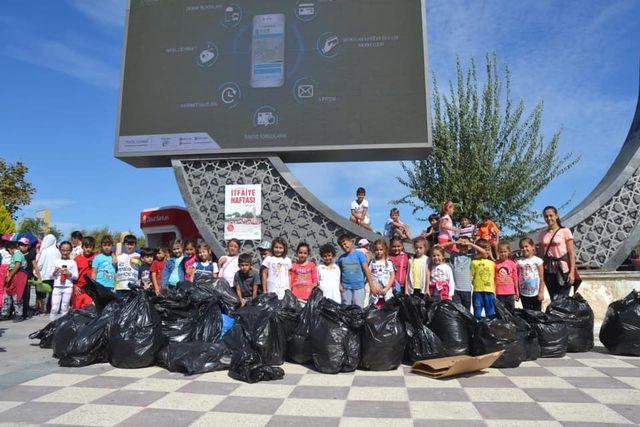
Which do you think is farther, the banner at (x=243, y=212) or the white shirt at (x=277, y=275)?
the banner at (x=243, y=212)

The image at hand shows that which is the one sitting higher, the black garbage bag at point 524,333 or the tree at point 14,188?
the tree at point 14,188

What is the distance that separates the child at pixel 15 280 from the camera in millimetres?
7734

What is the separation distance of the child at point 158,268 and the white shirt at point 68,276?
42.9 inches

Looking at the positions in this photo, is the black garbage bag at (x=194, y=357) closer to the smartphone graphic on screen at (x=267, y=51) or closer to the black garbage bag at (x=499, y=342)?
the black garbage bag at (x=499, y=342)

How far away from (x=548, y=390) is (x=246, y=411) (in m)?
2.35

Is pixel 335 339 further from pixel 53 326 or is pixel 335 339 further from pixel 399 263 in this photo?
pixel 53 326

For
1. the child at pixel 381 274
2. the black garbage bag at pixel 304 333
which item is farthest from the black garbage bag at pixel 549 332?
the black garbage bag at pixel 304 333

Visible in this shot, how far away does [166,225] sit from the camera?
50.5 feet

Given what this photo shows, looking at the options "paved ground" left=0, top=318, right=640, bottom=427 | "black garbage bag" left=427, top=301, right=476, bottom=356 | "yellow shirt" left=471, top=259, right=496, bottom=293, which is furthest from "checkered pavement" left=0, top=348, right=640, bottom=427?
"yellow shirt" left=471, top=259, right=496, bottom=293

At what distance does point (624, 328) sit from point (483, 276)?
5.16 feet

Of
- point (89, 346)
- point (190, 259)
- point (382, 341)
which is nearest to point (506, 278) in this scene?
point (382, 341)

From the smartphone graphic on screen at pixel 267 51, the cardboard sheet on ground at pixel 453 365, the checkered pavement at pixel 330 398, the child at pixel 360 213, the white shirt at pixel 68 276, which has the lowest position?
the checkered pavement at pixel 330 398

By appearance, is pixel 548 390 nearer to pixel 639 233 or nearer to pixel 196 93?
pixel 639 233

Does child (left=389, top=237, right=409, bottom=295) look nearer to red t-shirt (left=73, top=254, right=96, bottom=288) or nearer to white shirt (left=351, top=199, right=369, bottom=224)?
white shirt (left=351, top=199, right=369, bottom=224)
